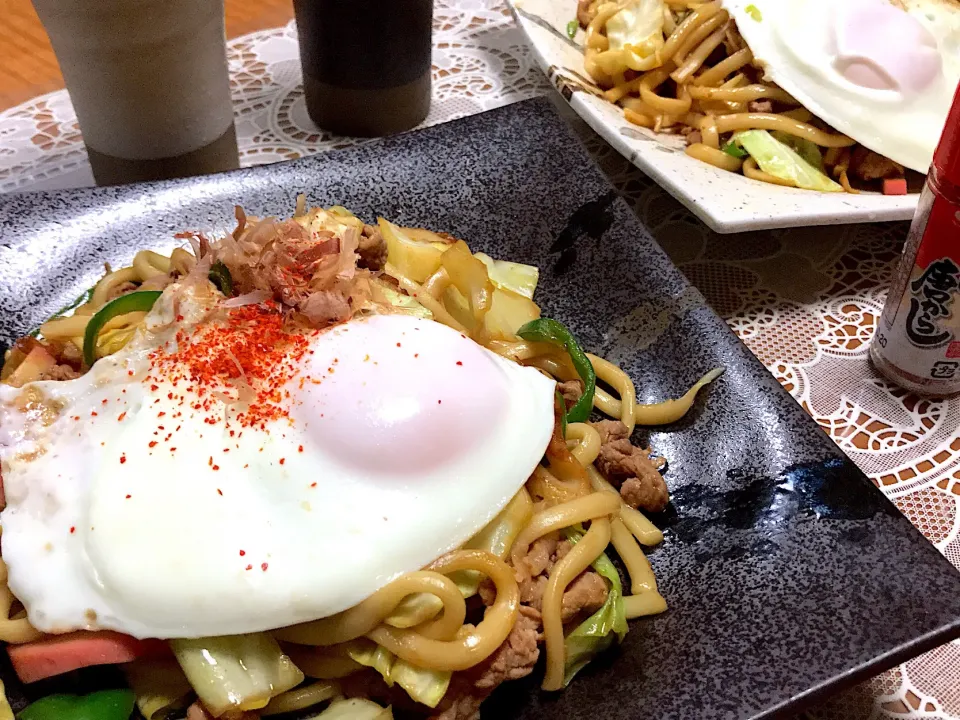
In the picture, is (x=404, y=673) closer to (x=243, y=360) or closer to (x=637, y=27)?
(x=243, y=360)

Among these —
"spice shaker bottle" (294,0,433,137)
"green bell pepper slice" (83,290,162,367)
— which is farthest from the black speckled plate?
"spice shaker bottle" (294,0,433,137)

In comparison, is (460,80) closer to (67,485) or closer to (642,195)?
(642,195)

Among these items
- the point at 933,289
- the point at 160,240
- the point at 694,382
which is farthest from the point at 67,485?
the point at 933,289

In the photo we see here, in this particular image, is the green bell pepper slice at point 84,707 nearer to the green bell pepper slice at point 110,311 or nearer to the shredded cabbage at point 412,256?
A: the green bell pepper slice at point 110,311

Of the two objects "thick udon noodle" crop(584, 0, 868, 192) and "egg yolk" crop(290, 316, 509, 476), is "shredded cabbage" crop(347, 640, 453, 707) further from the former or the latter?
"thick udon noodle" crop(584, 0, 868, 192)

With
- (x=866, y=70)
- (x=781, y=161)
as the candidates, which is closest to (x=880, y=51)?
(x=866, y=70)
